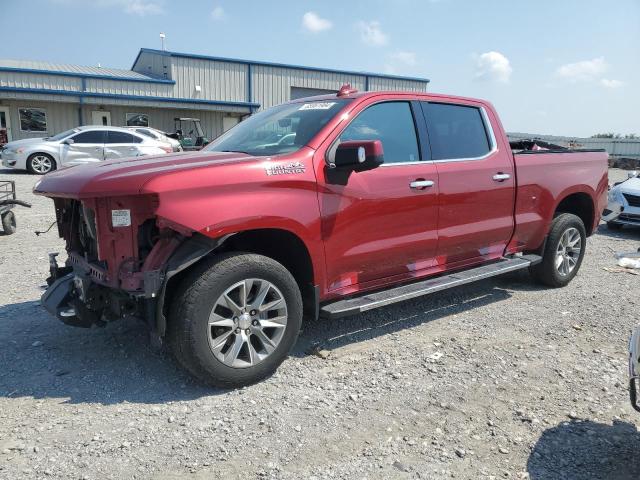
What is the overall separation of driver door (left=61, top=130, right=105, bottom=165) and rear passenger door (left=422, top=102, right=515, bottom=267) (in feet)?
47.8

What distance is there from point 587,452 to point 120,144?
55.5 feet

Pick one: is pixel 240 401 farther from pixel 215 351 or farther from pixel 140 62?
pixel 140 62

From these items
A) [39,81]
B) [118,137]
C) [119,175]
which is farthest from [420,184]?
[39,81]

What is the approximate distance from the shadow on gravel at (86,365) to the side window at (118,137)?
13.5m

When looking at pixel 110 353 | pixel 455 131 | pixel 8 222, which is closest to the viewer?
pixel 110 353

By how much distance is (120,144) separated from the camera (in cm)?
1714

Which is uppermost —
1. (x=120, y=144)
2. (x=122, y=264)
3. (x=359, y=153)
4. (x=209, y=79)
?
(x=209, y=79)

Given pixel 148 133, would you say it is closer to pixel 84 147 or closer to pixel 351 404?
pixel 84 147

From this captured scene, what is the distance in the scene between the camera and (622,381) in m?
3.71

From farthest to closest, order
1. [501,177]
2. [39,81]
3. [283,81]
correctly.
Answer: [283,81]
[39,81]
[501,177]

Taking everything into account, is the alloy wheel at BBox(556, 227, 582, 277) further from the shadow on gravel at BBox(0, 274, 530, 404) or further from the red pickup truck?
the shadow on gravel at BBox(0, 274, 530, 404)

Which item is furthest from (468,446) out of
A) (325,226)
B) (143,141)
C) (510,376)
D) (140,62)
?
(140,62)

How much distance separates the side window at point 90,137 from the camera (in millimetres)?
16766

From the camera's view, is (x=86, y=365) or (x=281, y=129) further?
(x=281, y=129)
